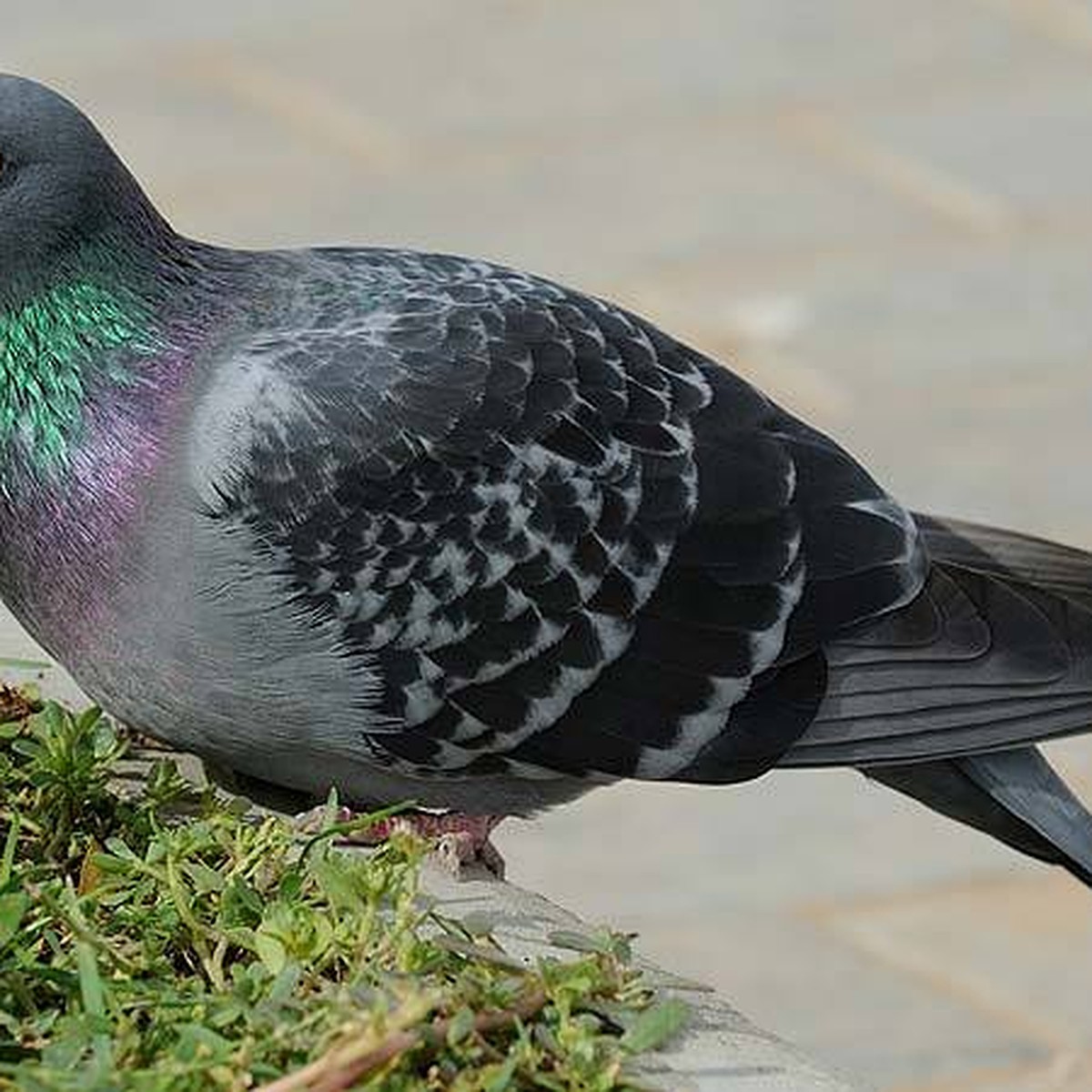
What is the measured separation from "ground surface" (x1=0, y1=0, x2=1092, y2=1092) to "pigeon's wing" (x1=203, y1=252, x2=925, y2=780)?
2.27 meters

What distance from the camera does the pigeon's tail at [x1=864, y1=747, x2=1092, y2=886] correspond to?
4.95 metres

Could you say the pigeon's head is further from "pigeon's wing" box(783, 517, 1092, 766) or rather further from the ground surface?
the ground surface

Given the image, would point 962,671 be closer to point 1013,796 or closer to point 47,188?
point 1013,796

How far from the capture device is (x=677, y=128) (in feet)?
35.6

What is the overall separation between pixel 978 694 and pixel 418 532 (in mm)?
991

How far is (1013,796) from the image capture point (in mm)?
4957

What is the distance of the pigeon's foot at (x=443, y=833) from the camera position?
3.83 meters

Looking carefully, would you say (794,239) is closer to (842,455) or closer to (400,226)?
(400,226)

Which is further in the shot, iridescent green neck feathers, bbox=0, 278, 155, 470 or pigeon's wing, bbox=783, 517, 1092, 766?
pigeon's wing, bbox=783, 517, 1092, 766

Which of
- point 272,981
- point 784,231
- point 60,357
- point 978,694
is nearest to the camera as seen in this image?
point 272,981

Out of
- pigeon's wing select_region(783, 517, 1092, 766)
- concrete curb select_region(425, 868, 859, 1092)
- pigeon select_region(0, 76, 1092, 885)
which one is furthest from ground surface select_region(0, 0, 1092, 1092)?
concrete curb select_region(425, 868, 859, 1092)

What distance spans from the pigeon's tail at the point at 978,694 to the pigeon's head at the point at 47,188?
50.5 inches

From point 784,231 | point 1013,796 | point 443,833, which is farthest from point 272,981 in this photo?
point 784,231

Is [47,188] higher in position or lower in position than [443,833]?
higher
